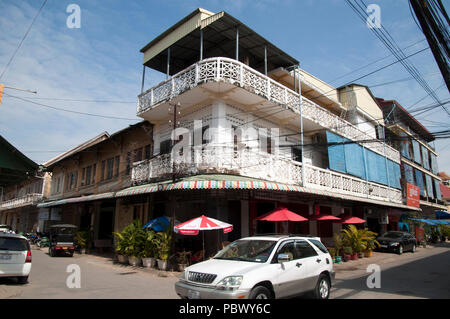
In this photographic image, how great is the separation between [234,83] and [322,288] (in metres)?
8.53

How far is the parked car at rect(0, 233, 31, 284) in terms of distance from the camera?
905 cm

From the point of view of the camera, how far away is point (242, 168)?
13.3 meters

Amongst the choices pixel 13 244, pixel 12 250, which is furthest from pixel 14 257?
pixel 13 244

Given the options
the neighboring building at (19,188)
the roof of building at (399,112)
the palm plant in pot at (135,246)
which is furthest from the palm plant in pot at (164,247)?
the roof of building at (399,112)

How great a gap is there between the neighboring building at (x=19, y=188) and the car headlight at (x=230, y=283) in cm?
1128

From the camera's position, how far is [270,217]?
13133 mm

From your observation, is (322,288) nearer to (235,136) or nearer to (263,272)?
(263,272)

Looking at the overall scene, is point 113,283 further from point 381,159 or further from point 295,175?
point 381,159

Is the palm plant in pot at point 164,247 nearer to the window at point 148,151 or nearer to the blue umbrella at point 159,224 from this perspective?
the blue umbrella at point 159,224

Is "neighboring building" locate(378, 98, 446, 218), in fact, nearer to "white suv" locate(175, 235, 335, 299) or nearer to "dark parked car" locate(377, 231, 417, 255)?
"dark parked car" locate(377, 231, 417, 255)

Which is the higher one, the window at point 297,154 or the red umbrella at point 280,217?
the window at point 297,154

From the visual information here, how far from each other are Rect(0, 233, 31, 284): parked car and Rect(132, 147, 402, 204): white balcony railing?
5.76m

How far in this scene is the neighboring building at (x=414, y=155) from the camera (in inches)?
1130
